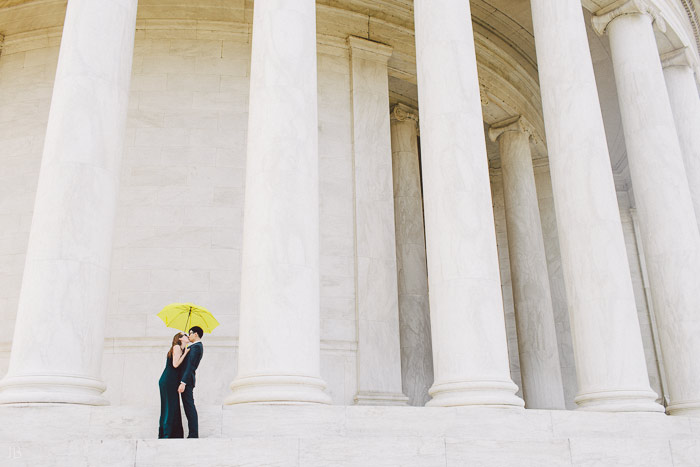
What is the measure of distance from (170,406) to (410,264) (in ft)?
197

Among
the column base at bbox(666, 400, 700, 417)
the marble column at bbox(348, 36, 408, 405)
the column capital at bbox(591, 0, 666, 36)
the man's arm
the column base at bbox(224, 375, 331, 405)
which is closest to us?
the man's arm

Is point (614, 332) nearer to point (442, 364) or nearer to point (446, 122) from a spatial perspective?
point (442, 364)

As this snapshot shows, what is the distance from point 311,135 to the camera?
161 ft

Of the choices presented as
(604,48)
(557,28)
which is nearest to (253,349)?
(557,28)

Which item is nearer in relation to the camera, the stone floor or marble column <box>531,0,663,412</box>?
the stone floor

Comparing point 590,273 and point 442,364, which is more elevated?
point 590,273

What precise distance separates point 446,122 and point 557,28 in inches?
861

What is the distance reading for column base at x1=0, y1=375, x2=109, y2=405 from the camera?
3844cm

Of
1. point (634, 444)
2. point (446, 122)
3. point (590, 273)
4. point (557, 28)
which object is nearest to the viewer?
point (634, 444)

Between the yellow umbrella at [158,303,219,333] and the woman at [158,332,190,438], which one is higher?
the yellow umbrella at [158,303,219,333]

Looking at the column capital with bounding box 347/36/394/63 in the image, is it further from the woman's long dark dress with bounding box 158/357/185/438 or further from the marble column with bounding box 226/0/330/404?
the woman's long dark dress with bounding box 158/357/185/438

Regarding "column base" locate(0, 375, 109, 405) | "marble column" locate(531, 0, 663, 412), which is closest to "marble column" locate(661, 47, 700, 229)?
"marble column" locate(531, 0, 663, 412)

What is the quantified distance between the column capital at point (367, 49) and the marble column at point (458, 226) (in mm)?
25149

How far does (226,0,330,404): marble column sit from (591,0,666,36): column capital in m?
45.1
